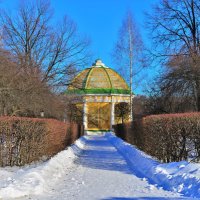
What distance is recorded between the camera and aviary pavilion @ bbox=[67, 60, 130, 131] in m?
50.6

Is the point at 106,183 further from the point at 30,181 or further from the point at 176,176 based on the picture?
the point at 30,181

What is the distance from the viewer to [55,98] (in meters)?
23.5

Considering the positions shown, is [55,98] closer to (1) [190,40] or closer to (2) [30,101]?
(2) [30,101]

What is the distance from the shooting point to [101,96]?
50750 millimetres

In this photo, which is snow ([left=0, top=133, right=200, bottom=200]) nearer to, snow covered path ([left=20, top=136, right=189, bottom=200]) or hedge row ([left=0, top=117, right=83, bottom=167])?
snow covered path ([left=20, top=136, right=189, bottom=200])

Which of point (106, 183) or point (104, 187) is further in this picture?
point (106, 183)

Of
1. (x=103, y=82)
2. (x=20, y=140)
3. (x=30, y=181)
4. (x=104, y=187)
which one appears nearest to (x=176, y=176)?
(x=104, y=187)

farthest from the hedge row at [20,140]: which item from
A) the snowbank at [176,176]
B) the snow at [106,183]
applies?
the snowbank at [176,176]

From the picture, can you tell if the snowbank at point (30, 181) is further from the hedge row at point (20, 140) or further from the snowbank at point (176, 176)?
the snowbank at point (176, 176)

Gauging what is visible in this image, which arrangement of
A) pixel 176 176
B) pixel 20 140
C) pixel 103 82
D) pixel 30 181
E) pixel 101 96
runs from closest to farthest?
pixel 30 181
pixel 176 176
pixel 20 140
pixel 101 96
pixel 103 82

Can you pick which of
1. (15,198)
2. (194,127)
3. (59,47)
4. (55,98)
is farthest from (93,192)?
(59,47)

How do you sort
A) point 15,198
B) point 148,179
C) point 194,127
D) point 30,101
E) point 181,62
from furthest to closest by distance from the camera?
point 30,101 → point 181,62 → point 194,127 → point 148,179 → point 15,198

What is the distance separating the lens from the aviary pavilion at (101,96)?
50.6 m

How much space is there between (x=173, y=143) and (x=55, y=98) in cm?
1371
